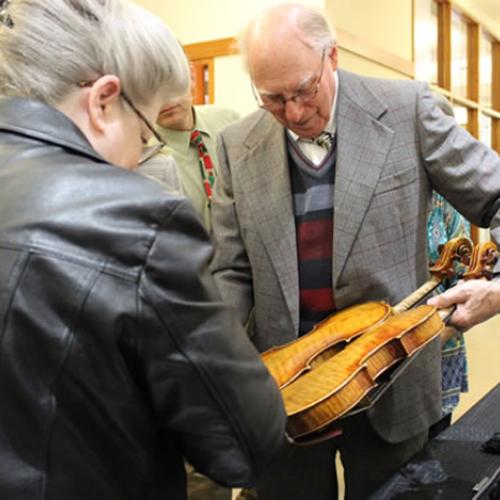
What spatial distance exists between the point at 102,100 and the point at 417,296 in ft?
3.00

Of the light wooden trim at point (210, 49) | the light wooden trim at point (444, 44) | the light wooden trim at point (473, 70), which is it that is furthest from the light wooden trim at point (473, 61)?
the light wooden trim at point (210, 49)

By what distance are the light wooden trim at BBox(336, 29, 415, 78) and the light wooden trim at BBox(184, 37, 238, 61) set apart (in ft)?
2.43

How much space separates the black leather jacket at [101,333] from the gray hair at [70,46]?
4 cm

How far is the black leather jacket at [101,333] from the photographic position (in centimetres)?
72

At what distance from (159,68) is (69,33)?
4.6 inches

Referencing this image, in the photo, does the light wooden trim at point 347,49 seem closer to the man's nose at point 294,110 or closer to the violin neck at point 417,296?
the man's nose at point 294,110

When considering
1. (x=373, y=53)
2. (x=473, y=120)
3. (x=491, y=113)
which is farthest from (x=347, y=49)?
(x=491, y=113)

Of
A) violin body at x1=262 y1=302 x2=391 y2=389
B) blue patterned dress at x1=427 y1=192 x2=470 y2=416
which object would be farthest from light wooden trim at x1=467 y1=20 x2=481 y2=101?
violin body at x1=262 y1=302 x2=391 y2=389

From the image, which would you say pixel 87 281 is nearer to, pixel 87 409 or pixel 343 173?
pixel 87 409

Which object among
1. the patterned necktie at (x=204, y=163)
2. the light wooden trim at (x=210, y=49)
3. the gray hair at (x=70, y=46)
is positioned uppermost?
the gray hair at (x=70, y=46)

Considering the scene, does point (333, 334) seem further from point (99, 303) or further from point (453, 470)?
point (99, 303)

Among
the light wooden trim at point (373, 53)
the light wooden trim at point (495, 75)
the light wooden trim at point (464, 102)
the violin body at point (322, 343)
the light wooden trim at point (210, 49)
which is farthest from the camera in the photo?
the light wooden trim at point (495, 75)

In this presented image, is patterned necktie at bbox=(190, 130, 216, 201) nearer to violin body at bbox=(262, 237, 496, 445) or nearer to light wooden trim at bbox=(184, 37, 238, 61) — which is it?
violin body at bbox=(262, 237, 496, 445)

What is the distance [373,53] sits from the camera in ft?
16.1
